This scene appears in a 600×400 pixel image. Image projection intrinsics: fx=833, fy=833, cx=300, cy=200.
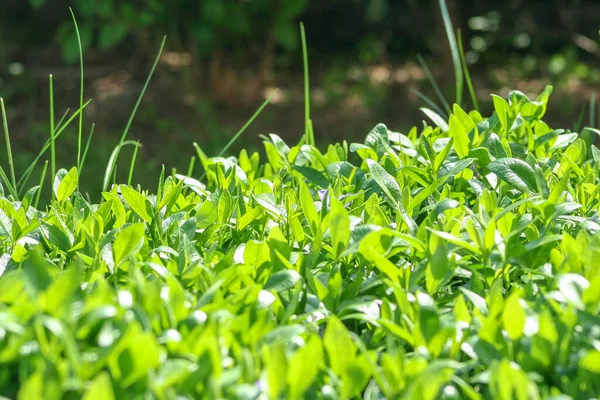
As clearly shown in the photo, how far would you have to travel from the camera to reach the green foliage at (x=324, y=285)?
3.45 ft

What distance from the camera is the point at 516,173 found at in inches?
64.3

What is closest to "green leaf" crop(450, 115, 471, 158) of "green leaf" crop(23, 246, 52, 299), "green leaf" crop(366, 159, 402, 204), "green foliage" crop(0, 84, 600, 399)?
"green foliage" crop(0, 84, 600, 399)

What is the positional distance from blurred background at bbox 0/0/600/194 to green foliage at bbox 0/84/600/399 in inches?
136

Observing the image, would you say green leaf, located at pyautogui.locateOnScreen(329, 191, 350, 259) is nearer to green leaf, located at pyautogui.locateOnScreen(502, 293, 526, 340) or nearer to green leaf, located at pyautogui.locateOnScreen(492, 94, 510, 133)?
green leaf, located at pyautogui.locateOnScreen(502, 293, 526, 340)

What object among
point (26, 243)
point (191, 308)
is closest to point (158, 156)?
point (26, 243)

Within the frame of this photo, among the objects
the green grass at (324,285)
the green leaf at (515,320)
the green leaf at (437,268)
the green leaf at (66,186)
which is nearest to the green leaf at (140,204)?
the green grass at (324,285)

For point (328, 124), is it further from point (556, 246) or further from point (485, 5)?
point (556, 246)

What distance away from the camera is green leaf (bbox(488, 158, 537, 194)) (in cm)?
162

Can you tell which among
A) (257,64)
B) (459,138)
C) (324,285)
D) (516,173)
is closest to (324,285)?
(324,285)

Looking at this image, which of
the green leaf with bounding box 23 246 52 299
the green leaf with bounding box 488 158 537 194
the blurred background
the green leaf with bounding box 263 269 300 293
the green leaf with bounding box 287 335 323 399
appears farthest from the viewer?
the blurred background

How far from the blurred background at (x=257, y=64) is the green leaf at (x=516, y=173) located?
3.64 metres

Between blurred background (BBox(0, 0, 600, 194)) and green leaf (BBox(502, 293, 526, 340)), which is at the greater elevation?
green leaf (BBox(502, 293, 526, 340))

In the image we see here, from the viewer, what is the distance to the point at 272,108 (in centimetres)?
658

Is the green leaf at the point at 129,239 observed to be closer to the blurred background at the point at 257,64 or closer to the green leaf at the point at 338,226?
the green leaf at the point at 338,226
